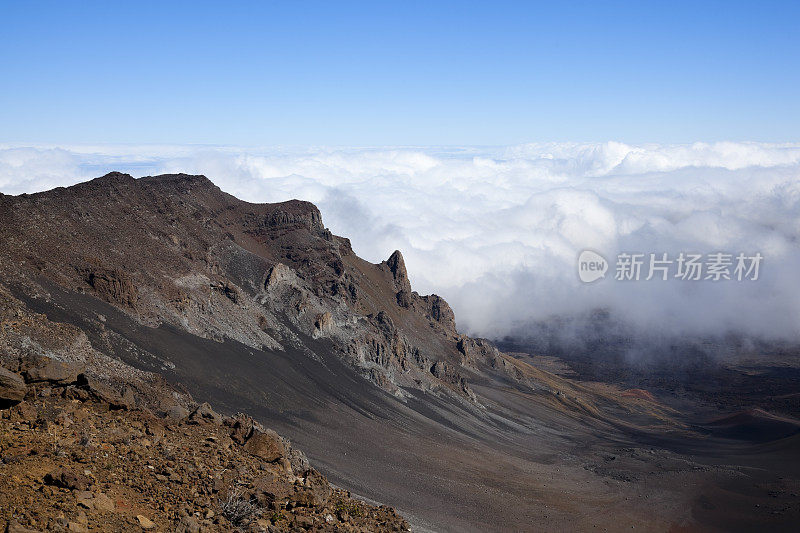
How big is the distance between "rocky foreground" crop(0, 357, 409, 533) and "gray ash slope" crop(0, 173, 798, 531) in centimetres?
2364

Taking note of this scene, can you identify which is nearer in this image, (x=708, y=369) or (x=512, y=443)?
(x=512, y=443)

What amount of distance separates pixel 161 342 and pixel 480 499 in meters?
32.8

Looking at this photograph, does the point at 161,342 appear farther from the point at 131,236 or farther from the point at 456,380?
the point at 456,380

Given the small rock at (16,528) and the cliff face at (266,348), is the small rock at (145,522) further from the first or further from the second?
the small rock at (16,528)

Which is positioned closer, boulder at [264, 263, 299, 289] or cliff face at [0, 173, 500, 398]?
cliff face at [0, 173, 500, 398]

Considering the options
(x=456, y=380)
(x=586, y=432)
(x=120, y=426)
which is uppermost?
(x=120, y=426)

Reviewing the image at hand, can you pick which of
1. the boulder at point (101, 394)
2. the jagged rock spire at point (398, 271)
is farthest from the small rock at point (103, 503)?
the jagged rock spire at point (398, 271)

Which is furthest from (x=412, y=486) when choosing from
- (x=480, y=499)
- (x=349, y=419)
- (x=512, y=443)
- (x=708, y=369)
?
(x=708, y=369)

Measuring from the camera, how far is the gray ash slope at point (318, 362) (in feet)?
172

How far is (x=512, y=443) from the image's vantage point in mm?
83188

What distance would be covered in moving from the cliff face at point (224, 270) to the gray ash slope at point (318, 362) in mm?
271

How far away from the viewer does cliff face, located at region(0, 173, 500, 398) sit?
5816cm

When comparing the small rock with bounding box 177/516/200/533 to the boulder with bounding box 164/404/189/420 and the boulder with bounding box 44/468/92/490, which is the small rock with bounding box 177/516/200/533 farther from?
the boulder with bounding box 164/404/189/420

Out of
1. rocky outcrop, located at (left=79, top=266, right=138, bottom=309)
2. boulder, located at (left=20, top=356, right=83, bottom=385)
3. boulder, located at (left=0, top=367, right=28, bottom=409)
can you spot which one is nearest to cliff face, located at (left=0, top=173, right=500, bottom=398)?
rocky outcrop, located at (left=79, top=266, right=138, bottom=309)
